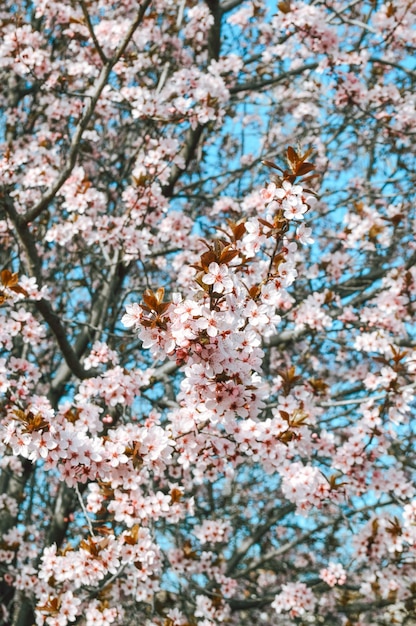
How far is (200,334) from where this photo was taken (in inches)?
72.4

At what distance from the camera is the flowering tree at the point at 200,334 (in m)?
2.33

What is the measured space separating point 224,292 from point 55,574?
2.22 metres

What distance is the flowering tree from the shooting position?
91.9 inches

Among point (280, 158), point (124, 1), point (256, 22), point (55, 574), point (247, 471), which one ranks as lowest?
point (55, 574)

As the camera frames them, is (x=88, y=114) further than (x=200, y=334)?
Yes

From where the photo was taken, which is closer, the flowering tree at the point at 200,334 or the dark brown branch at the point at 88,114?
the flowering tree at the point at 200,334

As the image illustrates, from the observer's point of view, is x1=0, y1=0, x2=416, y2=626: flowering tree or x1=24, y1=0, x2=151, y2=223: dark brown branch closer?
x1=0, y1=0, x2=416, y2=626: flowering tree

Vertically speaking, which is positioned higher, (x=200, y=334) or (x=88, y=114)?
(x=88, y=114)

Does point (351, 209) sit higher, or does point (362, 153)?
point (362, 153)

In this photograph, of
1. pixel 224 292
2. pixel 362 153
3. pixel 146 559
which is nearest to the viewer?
pixel 224 292

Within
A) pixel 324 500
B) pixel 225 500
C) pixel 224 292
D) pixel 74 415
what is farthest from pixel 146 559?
pixel 225 500

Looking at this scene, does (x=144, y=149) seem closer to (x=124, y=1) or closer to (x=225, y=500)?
(x=124, y=1)

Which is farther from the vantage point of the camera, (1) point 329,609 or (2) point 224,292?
(1) point 329,609

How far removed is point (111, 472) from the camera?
275cm
